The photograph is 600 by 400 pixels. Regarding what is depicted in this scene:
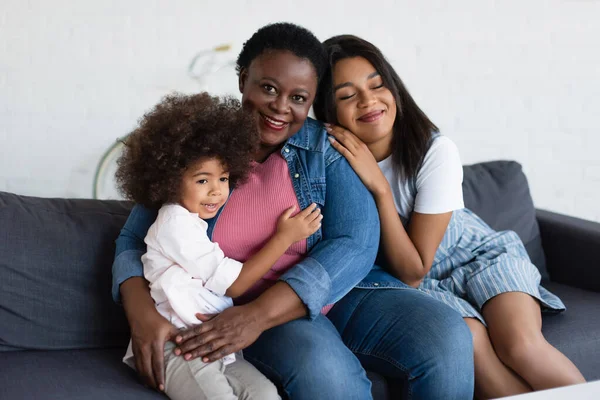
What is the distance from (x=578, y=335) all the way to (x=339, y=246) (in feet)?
2.67

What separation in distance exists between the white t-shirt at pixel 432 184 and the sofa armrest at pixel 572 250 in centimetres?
72

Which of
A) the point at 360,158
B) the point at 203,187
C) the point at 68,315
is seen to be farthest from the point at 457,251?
the point at 68,315

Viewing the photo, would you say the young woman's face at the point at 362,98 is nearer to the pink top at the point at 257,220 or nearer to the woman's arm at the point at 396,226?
the woman's arm at the point at 396,226

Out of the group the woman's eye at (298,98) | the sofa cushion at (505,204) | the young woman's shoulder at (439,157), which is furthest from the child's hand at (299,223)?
A: the sofa cushion at (505,204)

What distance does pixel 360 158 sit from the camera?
1971 millimetres

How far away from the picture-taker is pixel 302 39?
1919 millimetres

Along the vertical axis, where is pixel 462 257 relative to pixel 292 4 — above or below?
below

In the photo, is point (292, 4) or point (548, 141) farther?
point (548, 141)

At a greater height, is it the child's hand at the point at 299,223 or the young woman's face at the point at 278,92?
the young woman's face at the point at 278,92

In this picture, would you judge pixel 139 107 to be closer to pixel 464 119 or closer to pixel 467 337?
pixel 464 119

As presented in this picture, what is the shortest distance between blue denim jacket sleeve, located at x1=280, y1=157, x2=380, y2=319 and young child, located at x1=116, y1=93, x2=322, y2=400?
0.19 ft

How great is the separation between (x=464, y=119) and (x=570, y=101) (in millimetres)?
577

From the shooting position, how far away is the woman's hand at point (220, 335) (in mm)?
1616

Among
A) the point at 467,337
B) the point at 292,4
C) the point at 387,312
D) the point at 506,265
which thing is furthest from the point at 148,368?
the point at 292,4
